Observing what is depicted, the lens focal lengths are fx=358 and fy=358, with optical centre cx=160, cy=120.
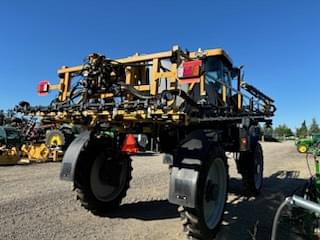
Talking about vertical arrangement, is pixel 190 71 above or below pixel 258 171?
above

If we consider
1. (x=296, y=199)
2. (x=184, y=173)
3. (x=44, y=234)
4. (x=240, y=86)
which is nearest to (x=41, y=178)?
(x=44, y=234)

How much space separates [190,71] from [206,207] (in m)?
1.98

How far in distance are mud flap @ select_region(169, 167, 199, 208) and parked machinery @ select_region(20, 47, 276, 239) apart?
0.01 meters

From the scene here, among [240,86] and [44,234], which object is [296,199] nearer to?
[44,234]

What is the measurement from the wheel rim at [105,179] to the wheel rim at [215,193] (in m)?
2.10

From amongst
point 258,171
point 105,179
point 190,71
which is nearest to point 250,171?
point 258,171

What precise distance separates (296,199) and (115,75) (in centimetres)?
412

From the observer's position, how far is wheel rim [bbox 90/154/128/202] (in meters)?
6.30

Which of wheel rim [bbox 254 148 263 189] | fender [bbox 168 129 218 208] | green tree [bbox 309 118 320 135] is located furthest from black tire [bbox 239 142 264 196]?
green tree [bbox 309 118 320 135]

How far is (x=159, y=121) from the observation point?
492cm

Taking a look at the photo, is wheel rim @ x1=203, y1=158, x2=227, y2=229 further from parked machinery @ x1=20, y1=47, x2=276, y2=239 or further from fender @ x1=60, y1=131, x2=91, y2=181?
fender @ x1=60, y1=131, x2=91, y2=181

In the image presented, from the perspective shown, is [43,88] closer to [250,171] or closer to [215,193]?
[215,193]

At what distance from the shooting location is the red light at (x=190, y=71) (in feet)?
14.2

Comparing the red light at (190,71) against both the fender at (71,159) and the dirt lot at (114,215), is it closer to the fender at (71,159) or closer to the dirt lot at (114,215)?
the fender at (71,159)
